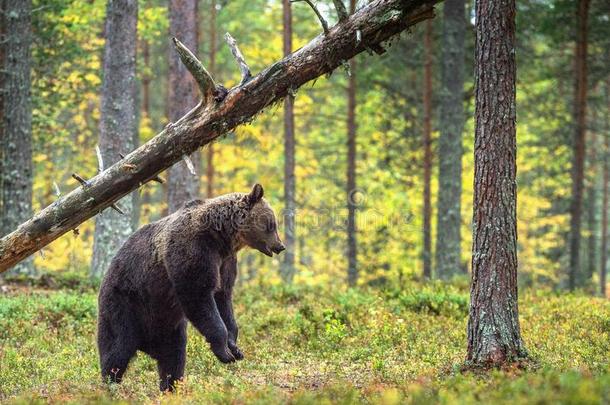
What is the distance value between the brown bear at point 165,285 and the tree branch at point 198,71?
5.27 ft

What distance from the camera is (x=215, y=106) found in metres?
8.90

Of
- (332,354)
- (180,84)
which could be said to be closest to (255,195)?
(332,354)

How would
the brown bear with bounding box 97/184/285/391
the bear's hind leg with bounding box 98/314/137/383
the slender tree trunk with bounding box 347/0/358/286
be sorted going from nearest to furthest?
1. the brown bear with bounding box 97/184/285/391
2. the bear's hind leg with bounding box 98/314/137/383
3. the slender tree trunk with bounding box 347/0/358/286

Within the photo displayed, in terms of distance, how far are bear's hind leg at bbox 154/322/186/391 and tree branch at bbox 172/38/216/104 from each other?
321cm

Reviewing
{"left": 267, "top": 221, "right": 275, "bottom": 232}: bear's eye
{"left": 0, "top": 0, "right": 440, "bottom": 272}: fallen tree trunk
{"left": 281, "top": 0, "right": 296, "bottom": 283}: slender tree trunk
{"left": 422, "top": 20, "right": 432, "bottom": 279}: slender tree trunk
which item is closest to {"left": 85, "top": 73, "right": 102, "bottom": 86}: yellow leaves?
{"left": 281, "top": 0, "right": 296, "bottom": 283}: slender tree trunk

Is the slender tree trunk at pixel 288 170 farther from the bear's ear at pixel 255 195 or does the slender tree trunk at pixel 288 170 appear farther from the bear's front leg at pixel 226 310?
the bear's front leg at pixel 226 310

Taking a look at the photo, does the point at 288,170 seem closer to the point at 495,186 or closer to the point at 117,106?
the point at 117,106

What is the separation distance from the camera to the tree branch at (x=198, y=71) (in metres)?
8.47

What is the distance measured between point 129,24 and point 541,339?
12078 millimetres

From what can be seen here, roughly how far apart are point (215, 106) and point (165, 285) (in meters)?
2.45

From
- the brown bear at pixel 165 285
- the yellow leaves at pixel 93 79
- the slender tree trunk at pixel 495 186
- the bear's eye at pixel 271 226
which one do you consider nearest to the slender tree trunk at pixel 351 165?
the yellow leaves at pixel 93 79

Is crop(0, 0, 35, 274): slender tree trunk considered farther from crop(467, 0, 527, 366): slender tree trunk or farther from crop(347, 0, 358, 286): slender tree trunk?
crop(467, 0, 527, 366): slender tree trunk

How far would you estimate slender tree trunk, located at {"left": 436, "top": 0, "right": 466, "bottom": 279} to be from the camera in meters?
22.2

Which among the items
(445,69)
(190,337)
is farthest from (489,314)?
(445,69)
